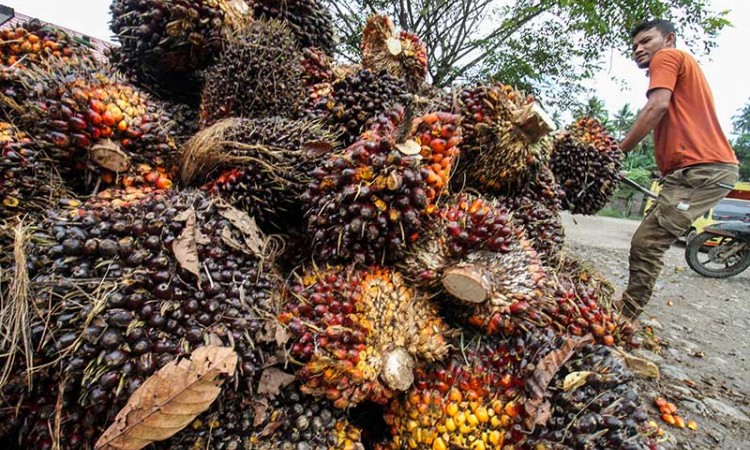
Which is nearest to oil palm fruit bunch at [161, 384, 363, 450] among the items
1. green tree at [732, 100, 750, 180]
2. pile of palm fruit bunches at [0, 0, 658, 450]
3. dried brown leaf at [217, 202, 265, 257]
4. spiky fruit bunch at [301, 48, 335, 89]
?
pile of palm fruit bunches at [0, 0, 658, 450]

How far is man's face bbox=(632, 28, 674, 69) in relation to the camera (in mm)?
2707

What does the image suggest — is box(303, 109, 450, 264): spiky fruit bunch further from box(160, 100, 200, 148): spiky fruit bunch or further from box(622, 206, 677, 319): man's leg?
box(622, 206, 677, 319): man's leg

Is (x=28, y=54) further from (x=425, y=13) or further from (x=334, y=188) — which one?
(x=425, y=13)

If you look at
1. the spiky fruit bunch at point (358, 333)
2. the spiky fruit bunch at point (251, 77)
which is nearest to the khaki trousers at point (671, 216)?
the spiky fruit bunch at point (358, 333)

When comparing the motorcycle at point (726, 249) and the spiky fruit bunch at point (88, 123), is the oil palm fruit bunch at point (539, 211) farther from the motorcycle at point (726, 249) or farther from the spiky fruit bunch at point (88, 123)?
the motorcycle at point (726, 249)

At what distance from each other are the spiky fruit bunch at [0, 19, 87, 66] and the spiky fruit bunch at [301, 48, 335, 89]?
91 centimetres

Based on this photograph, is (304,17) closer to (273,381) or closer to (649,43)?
(273,381)

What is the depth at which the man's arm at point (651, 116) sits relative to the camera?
2457 millimetres

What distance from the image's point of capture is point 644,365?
51.3 inches

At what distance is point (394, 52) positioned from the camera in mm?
1758

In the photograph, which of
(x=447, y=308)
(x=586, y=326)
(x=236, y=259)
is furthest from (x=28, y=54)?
(x=586, y=326)

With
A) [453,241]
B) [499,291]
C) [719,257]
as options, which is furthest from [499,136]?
[719,257]

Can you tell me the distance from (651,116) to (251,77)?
7.98 ft

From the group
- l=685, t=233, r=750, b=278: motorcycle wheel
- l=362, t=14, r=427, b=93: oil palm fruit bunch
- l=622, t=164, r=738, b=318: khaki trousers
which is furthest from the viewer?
l=685, t=233, r=750, b=278: motorcycle wheel
